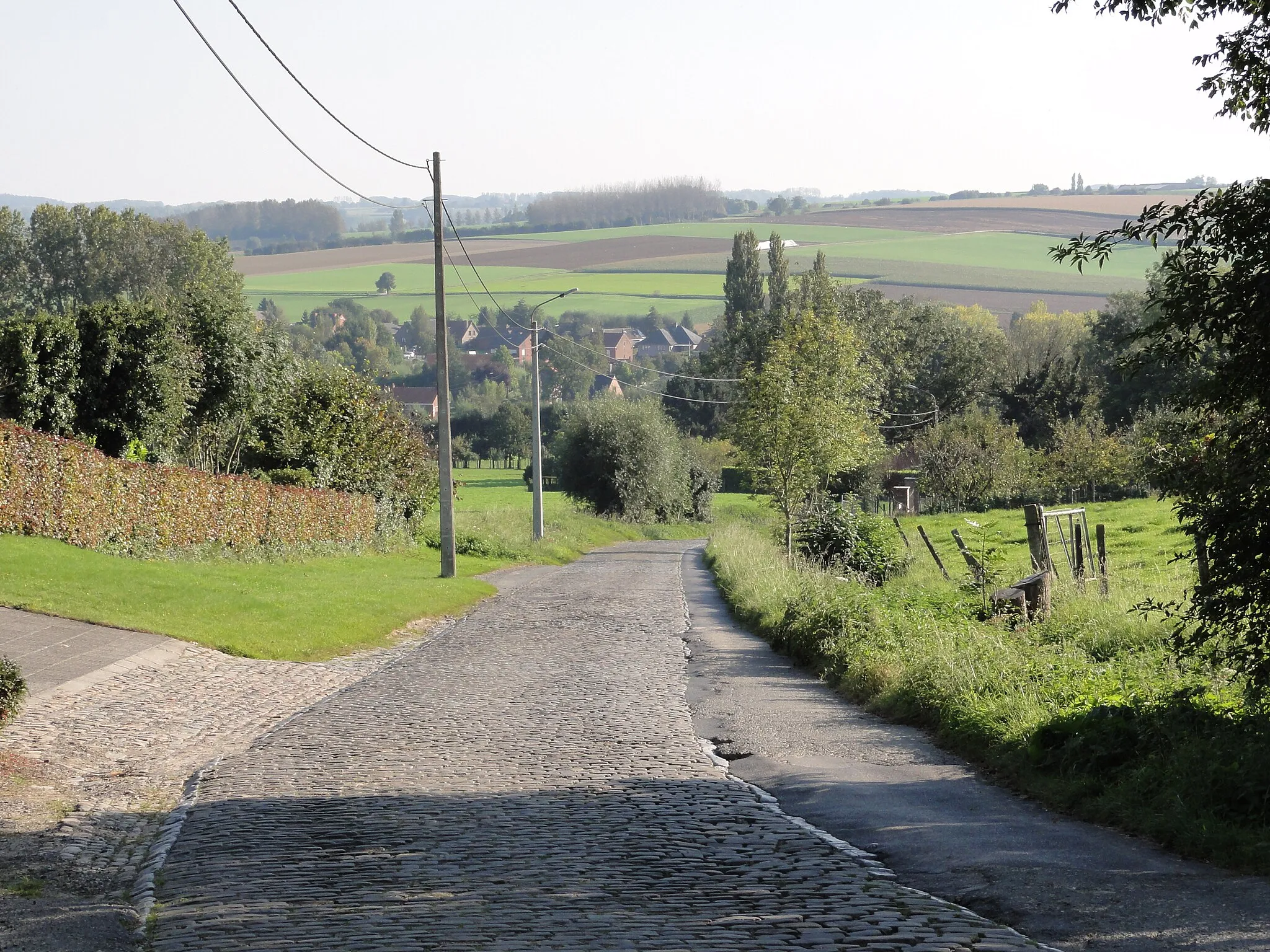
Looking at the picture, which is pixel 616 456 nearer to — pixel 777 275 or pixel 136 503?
pixel 777 275

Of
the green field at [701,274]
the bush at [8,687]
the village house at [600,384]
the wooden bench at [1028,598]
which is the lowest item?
the wooden bench at [1028,598]

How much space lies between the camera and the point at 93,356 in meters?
28.6

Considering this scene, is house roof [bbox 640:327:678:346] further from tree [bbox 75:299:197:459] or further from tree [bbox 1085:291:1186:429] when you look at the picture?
tree [bbox 75:299:197:459]

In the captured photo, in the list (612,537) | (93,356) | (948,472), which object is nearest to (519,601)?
(93,356)

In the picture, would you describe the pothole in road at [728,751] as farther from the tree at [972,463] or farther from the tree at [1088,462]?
the tree at [972,463]

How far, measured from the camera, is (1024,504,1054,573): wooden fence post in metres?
18.5

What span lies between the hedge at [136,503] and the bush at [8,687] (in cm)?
1049

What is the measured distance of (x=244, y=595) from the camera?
2139 cm

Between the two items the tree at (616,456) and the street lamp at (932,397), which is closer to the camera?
the tree at (616,456)

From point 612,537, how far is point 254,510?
2885cm

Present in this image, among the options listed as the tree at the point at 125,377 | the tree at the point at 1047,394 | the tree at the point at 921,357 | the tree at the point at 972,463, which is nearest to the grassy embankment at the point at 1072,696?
the tree at the point at 125,377

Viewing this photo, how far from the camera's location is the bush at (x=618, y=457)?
63.2m

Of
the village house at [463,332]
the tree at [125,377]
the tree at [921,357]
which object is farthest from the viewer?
the village house at [463,332]

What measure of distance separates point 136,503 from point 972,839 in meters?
20.2
